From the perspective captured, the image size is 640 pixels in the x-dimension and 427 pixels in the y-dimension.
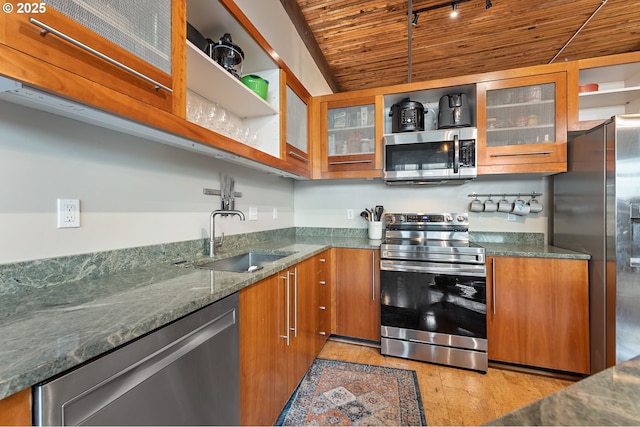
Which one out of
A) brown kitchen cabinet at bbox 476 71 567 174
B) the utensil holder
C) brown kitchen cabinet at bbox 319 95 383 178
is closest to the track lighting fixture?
brown kitchen cabinet at bbox 476 71 567 174

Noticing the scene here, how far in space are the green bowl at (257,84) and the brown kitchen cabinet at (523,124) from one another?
5.41 feet

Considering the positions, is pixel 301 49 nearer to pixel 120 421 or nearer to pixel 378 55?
pixel 378 55

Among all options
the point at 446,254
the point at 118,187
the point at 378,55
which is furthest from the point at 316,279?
the point at 378,55

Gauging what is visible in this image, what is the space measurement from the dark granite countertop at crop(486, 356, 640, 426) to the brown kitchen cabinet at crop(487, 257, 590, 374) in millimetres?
1676

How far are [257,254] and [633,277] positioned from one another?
226cm

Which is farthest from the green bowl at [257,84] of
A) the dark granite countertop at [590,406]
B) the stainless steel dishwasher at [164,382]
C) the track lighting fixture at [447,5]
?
the dark granite countertop at [590,406]

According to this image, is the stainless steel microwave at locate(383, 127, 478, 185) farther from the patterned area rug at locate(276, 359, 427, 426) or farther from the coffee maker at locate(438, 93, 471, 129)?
the patterned area rug at locate(276, 359, 427, 426)

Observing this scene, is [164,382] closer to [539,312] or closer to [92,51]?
[92,51]

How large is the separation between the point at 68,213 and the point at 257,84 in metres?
1.21

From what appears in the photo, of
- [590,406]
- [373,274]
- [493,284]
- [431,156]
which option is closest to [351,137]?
[431,156]

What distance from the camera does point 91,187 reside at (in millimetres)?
1074

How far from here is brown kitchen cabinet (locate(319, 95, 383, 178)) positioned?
2.32 metres

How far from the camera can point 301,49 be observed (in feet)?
8.71

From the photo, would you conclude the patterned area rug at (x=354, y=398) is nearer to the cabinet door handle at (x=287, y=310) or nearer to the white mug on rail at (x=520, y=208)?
the cabinet door handle at (x=287, y=310)
